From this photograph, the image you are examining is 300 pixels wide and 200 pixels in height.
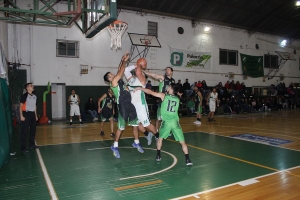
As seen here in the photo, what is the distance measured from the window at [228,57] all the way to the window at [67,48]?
478 inches

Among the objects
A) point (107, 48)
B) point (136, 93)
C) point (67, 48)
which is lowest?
point (136, 93)

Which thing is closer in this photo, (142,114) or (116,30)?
(142,114)

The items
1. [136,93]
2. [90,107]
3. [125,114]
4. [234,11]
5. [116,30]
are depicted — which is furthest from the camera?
[234,11]

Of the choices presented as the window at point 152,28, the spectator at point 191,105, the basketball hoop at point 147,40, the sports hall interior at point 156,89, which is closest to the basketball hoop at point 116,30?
the sports hall interior at point 156,89

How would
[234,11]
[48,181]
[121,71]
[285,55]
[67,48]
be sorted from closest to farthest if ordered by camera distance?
[48,181] < [121,71] < [67,48] < [234,11] < [285,55]

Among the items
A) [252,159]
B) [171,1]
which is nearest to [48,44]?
[171,1]

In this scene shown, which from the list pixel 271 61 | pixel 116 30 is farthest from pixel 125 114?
pixel 271 61

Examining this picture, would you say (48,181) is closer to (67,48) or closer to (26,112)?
(26,112)

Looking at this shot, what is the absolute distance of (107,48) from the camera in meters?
17.6

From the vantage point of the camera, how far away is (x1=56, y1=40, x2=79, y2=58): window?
16.4m

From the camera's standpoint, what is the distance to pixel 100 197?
3.94 metres

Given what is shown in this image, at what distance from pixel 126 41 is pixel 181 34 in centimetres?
479

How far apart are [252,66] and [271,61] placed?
3073 mm

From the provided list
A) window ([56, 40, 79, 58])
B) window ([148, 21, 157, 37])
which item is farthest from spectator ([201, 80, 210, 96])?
window ([56, 40, 79, 58])
